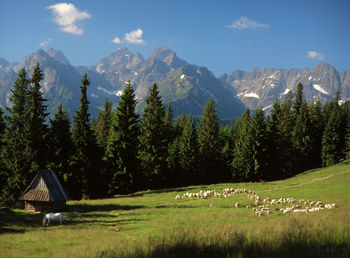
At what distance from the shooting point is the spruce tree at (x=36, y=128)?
42156 mm

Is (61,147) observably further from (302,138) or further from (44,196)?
(302,138)

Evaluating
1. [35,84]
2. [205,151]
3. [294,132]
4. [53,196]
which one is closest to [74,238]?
[53,196]

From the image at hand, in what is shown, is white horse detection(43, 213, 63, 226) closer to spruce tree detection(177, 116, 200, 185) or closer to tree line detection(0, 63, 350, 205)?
tree line detection(0, 63, 350, 205)

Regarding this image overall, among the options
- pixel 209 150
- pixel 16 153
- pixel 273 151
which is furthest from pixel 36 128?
pixel 273 151

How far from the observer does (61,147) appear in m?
47.5

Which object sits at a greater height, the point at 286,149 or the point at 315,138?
the point at 315,138

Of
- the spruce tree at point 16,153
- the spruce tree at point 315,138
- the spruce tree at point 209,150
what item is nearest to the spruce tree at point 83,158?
the spruce tree at point 16,153

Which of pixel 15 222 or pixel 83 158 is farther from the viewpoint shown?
pixel 83 158

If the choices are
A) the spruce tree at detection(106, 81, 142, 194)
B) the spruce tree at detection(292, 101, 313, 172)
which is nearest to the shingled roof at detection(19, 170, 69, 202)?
the spruce tree at detection(106, 81, 142, 194)

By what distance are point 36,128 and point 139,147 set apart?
20.1 meters

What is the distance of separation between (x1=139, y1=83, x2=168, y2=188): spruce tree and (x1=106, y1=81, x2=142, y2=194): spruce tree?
5.39 m

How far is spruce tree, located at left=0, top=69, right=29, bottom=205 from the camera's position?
4075 centimetres

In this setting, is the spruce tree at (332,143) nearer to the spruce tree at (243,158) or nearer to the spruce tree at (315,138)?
the spruce tree at (315,138)

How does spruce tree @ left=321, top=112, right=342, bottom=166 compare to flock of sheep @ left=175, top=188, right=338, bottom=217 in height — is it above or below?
above
